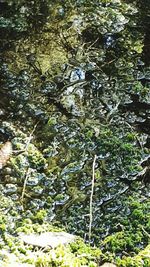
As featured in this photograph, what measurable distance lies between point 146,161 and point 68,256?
0.74m

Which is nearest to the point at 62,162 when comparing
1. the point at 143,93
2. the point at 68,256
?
the point at 68,256

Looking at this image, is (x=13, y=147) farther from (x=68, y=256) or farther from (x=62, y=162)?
(x=68, y=256)

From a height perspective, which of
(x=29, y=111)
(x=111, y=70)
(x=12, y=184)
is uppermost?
(x=111, y=70)

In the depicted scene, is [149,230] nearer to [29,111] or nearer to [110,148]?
[110,148]

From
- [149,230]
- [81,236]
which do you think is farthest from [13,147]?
[149,230]

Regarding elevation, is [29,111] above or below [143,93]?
below

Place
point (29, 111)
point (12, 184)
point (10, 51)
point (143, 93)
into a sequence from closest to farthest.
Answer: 1. point (12, 184)
2. point (29, 111)
3. point (143, 93)
4. point (10, 51)

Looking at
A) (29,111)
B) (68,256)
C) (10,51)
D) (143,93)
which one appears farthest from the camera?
(10,51)

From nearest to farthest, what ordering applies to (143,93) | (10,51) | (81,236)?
1. (81,236)
2. (143,93)
3. (10,51)

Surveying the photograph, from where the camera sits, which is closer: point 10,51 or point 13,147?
point 13,147

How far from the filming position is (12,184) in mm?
2062

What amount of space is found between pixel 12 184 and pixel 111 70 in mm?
1162

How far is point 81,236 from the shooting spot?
1915 millimetres

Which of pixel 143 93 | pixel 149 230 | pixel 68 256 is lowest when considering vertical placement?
pixel 68 256
